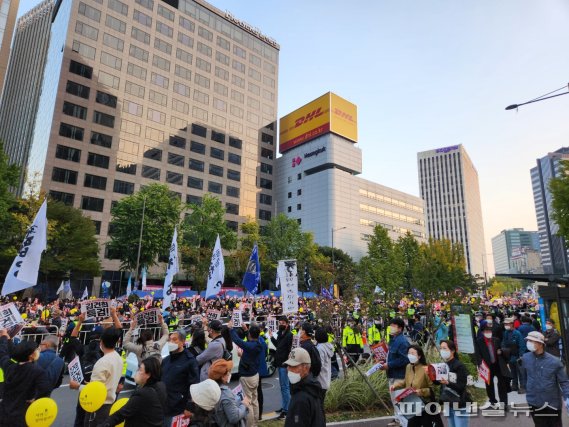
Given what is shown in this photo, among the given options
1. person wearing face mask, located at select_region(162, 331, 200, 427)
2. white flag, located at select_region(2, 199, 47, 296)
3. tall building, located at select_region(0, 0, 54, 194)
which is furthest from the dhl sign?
person wearing face mask, located at select_region(162, 331, 200, 427)

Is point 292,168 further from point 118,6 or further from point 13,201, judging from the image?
point 13,201

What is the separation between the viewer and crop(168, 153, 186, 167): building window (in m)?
64.9

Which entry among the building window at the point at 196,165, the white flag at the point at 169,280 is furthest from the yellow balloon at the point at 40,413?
the building window at the point at 196,165

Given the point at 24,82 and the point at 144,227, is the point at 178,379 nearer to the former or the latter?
the point at 144,227

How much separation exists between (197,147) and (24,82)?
6706 centimetres

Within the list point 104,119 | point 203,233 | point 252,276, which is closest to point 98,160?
point 104,119

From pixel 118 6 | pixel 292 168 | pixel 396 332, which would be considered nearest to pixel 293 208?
pixel 292 168

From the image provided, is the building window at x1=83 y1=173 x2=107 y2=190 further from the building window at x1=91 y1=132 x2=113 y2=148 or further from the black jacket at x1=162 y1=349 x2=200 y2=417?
the black jacket at x1=162 y1=349 x2=200 y2=417

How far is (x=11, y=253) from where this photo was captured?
111ft

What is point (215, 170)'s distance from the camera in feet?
233

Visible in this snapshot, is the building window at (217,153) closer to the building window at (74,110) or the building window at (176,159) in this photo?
the building window at (176,159)

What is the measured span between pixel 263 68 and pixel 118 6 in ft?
106

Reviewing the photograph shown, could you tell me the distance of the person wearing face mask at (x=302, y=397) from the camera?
363cm

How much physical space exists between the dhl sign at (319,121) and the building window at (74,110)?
44.9 m
